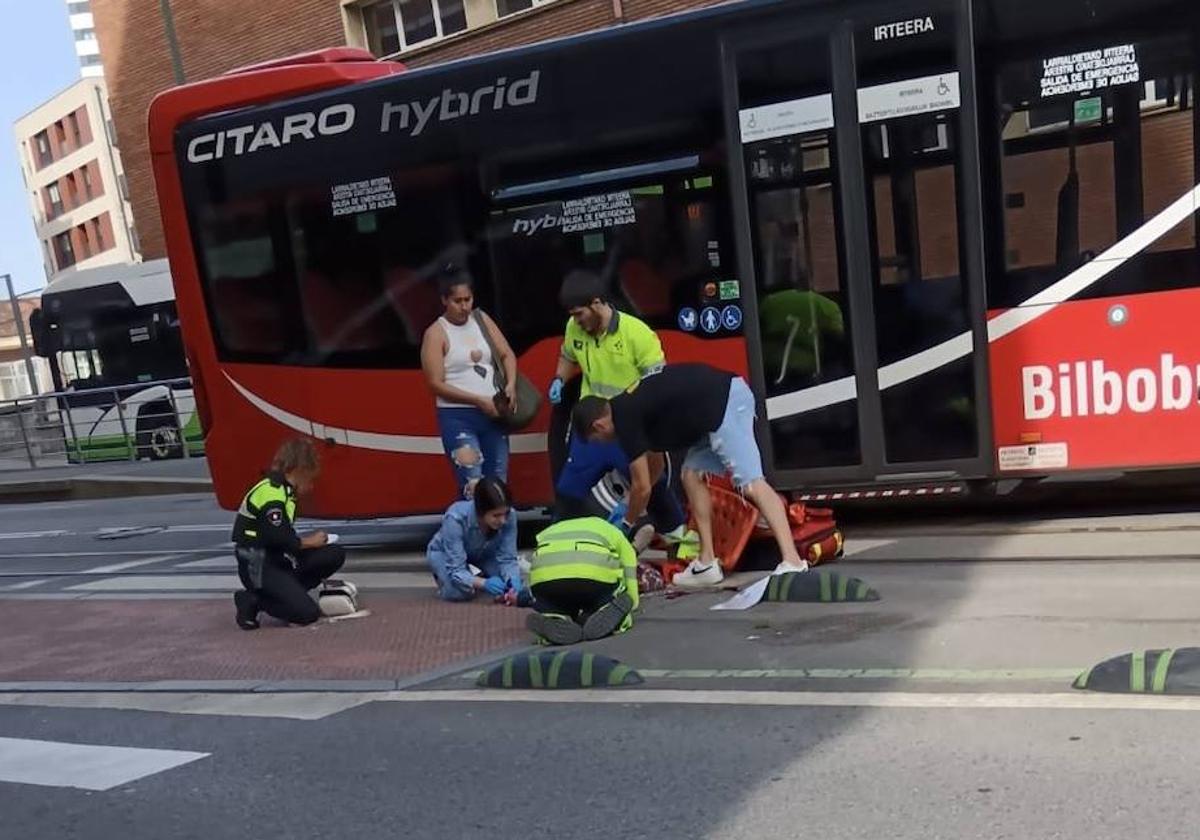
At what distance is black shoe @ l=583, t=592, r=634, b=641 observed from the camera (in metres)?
5.71

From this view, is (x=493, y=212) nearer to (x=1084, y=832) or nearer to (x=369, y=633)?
(x=369, y=633)

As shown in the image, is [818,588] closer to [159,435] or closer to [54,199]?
[159,435]

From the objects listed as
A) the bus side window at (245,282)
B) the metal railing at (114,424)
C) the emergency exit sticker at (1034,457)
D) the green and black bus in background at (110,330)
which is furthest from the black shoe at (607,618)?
the green and black bus in background at (110,330)

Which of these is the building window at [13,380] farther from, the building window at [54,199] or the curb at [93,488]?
the curb at [93,488]

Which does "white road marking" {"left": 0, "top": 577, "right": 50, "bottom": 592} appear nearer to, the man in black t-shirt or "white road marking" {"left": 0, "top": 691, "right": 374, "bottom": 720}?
"white road marking" {"left": 0, "top": 691, "right": 374, "bottom": 720}

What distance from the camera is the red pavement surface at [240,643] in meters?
5.88

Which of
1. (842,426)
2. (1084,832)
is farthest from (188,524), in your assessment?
(1084,832)

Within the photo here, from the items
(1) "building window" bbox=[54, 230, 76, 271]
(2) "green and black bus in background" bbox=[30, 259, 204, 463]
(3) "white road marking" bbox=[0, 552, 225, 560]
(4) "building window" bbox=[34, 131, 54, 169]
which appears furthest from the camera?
(4) "building window" bbox=[34, 131, 54, 169]

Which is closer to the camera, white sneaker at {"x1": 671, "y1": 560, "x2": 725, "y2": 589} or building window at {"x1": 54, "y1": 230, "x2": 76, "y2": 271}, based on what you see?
white sneaker at {"x1": 671, "y1": 560, "x2": 725, "y2": 589}

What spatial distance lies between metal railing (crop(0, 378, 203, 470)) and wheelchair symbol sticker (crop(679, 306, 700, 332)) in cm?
1234

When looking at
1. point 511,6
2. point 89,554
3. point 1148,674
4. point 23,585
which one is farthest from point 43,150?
point 1148,674

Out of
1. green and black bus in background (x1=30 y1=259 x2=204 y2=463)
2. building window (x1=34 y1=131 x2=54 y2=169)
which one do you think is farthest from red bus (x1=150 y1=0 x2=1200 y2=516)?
building window (x1=34 y1=131 x2=54 y2=169)

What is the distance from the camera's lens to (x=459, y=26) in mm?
20344

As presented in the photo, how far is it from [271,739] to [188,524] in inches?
322
